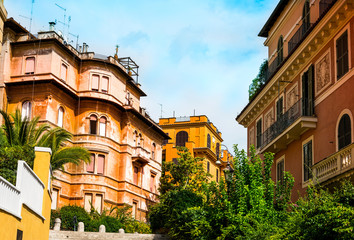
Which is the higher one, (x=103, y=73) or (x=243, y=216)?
(x=103, y=73)

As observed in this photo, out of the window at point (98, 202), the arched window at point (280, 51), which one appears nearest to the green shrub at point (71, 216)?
the window at point (98, 202)

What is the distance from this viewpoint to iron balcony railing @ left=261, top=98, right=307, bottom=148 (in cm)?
2461

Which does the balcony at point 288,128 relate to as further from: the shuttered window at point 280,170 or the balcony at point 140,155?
the balcony at point 140,155

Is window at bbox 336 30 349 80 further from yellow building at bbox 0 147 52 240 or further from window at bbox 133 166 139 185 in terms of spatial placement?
window at bbox 133 166 139 185

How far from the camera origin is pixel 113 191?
4594cm

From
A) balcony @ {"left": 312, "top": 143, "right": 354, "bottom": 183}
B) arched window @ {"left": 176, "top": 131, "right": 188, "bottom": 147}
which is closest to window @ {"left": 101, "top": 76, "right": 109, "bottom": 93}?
arched window @ {"left": 176, "top": 131, "right": 188, "bottom": 147}

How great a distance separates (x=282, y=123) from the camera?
85.8 ft

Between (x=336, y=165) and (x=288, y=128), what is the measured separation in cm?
526

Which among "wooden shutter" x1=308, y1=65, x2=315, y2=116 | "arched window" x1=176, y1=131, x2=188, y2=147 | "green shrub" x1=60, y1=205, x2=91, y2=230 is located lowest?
"green shrub" x1=60, y1=205, x2=91, y2=230

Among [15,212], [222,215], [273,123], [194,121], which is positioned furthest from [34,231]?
[194,121]

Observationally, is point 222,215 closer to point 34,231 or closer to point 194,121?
point 34,231

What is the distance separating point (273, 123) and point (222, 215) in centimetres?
715

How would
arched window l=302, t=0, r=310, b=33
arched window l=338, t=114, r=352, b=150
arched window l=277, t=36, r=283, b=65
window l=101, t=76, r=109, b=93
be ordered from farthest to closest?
window l=101, t=76, r=109, b=93 < arched window l=277, t=36, r=283, b=65 < arched window l=302, t=0, r=310, b=33 < arched window l=338, t=114, r=352, b=150

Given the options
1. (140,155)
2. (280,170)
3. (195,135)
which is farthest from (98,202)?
(195,135)
